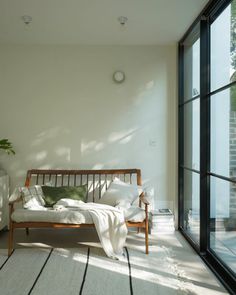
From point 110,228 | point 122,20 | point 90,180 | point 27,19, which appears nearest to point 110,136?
point 90,180

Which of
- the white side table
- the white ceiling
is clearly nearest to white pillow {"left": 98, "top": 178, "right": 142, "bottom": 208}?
the white side table

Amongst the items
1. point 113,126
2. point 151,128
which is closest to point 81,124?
point 113,126

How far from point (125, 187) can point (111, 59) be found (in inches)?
71.3

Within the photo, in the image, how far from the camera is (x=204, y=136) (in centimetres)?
337

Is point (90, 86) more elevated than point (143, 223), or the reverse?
point (90, 86)

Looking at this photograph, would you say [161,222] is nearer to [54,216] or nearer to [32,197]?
[54,216]

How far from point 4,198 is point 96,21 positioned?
8.26ft

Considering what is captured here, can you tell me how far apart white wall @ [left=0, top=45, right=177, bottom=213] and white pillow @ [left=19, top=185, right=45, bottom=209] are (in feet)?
1.94

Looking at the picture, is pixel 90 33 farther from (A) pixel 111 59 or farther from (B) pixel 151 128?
(B) pixel 151 128

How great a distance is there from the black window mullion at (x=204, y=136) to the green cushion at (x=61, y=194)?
1.53 meters

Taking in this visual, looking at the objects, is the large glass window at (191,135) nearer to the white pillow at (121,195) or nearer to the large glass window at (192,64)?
the large glass window at (192,64)

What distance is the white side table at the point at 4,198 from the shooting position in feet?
13.5

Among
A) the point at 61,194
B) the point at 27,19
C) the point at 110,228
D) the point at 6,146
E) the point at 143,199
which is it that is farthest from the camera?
the point at 6,146

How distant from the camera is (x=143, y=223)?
3.58 meters
